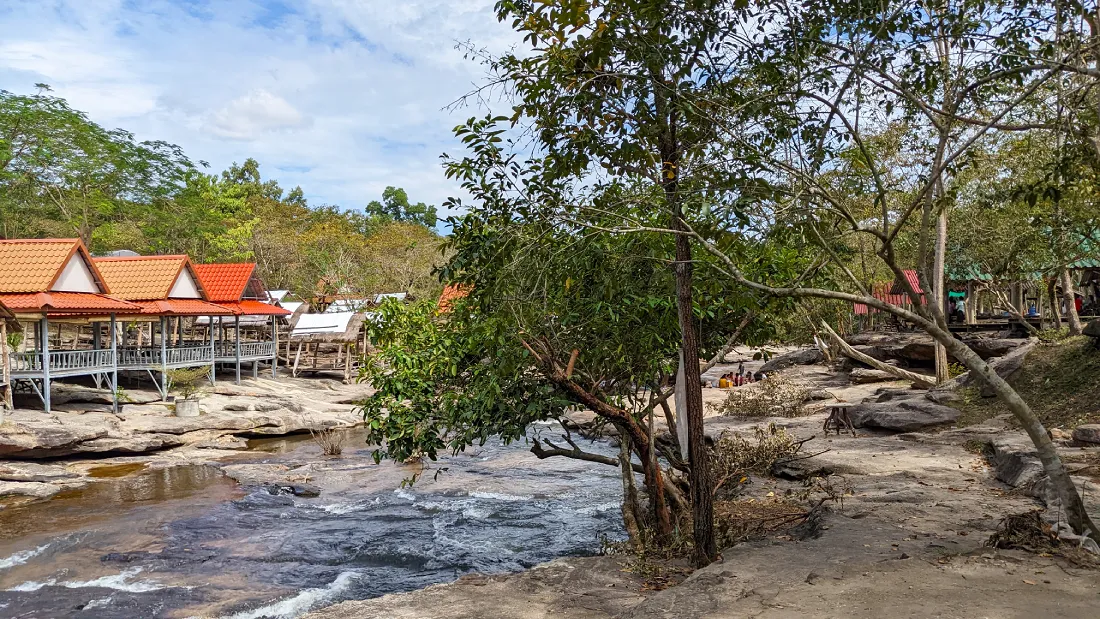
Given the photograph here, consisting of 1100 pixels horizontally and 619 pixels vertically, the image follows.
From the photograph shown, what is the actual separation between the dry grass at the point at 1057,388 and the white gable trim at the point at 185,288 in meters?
23.0

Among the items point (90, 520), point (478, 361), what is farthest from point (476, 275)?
point (90, 520)

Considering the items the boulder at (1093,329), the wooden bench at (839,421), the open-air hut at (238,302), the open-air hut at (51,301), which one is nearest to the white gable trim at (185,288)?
the open-air hut at (238,302)

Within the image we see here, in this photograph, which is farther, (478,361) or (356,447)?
(356,447)

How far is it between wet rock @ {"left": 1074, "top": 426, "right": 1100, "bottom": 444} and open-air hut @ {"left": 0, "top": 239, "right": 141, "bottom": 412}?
20924 mm

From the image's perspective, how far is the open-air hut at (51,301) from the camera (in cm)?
1894

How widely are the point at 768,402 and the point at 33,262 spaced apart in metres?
19.7

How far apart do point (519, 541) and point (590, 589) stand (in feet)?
13.5

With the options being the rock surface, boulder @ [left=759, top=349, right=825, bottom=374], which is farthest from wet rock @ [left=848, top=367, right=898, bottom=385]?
the rock surface

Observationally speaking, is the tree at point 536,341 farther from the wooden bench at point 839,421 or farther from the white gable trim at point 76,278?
the white gable trim at point 76,278

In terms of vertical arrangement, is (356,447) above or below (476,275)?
→ below

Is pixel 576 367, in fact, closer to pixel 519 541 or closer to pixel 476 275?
pixel 476 275

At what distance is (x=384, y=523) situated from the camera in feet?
42.1

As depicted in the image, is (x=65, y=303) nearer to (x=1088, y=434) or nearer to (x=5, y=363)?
(x=5, y=363)

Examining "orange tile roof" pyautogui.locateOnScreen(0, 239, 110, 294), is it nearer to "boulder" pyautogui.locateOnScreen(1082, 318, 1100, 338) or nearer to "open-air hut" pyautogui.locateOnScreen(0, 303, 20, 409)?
"open-air hut" pyautogui.locateOnScreen(0, 303, 20, 409)
